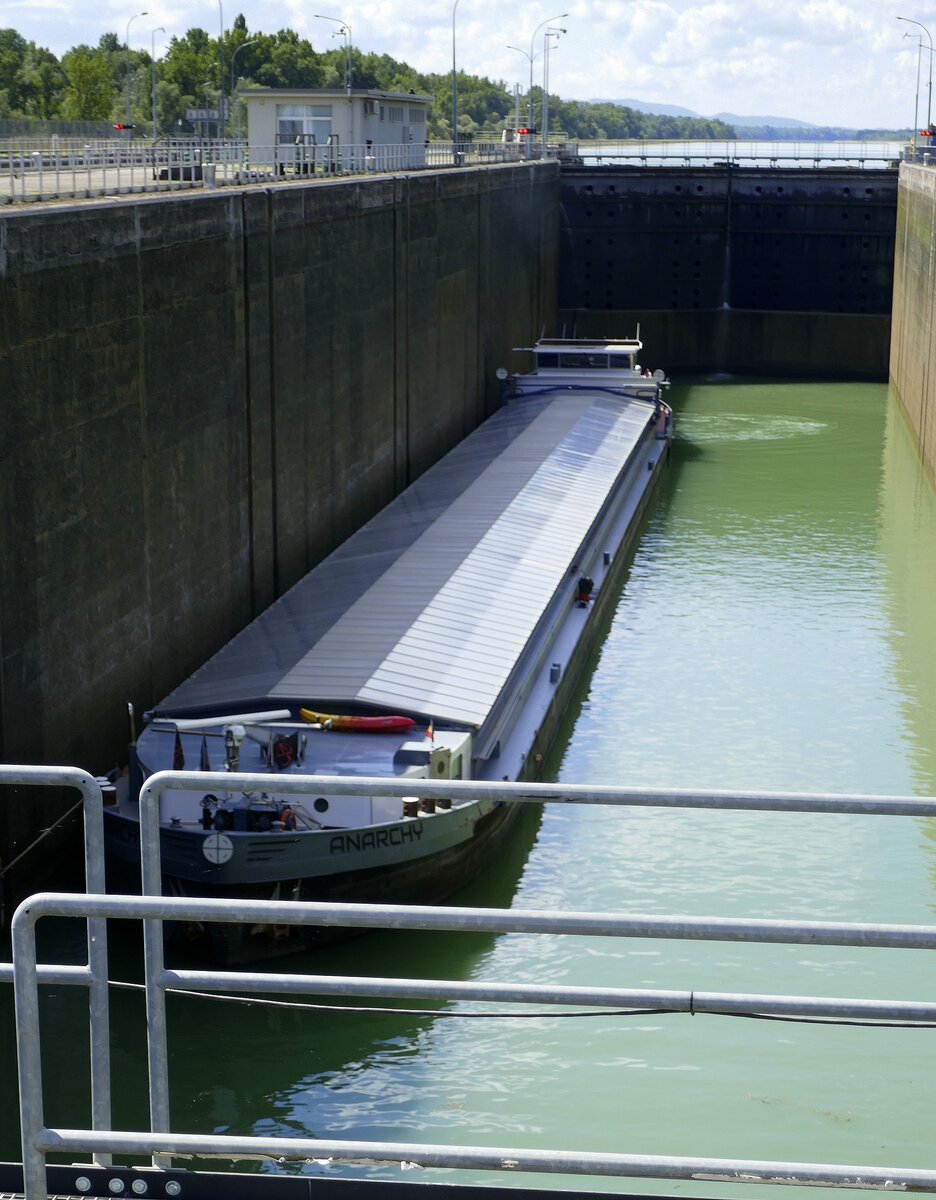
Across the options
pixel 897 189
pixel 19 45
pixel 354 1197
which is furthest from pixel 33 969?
pixel 19 45

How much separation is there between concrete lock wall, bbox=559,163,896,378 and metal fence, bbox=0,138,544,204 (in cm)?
427

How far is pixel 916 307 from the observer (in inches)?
1323

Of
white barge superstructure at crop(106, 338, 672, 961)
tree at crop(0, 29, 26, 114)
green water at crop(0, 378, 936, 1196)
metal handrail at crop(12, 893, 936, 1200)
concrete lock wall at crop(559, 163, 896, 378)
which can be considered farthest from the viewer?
tree at crop(0, 29, 26, 114)

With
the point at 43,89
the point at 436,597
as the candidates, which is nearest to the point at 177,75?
the point at 43,89

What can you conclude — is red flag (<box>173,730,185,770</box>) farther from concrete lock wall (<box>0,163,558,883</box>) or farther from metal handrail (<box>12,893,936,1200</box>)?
metal handrail (<box>12,893,936,1200</box>)

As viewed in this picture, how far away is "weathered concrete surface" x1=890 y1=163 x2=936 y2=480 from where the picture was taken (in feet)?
98.1

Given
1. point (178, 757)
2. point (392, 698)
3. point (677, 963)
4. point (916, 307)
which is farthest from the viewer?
point (916, 307)

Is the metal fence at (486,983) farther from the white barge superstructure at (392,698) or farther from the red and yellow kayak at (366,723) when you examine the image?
the red and yellow kayak at (366,723)

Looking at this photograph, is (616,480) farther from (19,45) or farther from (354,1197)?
(19,45)

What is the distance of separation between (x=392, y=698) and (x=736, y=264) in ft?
105

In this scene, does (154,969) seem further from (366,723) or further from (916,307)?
(916,307)

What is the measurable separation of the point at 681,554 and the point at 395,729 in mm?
12734

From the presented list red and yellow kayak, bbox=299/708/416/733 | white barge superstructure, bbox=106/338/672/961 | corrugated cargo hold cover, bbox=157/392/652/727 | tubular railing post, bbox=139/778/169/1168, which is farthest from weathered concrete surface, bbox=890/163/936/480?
tubular railing post, bbox=139/778/169/1168

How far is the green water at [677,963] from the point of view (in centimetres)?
982
